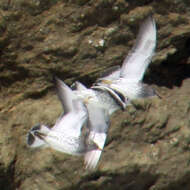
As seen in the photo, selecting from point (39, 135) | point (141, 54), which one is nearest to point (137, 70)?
point (141, 54)

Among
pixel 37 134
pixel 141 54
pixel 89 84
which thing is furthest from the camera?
pixel 89 84

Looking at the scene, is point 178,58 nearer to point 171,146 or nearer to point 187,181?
point 171,146

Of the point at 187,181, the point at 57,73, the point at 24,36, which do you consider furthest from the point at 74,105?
the point at 187,181

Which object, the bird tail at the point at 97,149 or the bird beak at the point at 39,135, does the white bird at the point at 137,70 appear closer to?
the bird tail at the point at 97,149

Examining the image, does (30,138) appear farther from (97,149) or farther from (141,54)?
(141,54)

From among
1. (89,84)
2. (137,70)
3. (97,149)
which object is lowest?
(97,149)

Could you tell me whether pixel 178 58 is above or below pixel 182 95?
above

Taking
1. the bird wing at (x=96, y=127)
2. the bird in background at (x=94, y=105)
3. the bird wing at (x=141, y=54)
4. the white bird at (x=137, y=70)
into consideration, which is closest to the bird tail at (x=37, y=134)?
the bird in background at (x=94, y=105)
